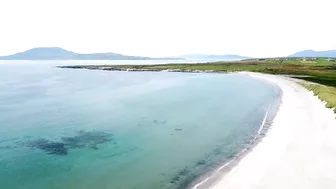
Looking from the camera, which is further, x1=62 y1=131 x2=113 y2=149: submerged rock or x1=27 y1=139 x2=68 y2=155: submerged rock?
x1=62 y1=131 x2=113 y2=149: submerged rock

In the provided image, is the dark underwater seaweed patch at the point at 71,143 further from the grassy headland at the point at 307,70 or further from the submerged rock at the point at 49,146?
the grassy headland at the point at 307,70

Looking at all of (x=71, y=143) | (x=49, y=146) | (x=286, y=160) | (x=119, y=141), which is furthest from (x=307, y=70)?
(x=49, y=146)

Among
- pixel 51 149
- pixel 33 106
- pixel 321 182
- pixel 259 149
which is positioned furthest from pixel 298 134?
pixel 33 106

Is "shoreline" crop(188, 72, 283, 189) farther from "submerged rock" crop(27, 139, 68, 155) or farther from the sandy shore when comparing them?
"submerged rock" crop(27, 139, 68, 155)

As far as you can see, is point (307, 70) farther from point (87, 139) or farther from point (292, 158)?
point (87, 139)

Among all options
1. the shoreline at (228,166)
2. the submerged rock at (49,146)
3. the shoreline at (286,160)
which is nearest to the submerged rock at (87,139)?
the submerged rock at (49,146)

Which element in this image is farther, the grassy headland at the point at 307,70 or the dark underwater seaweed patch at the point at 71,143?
the grassy headland at the point at 307,70

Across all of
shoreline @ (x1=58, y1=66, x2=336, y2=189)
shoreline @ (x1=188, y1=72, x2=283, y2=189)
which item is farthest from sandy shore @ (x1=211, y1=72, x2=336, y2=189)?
shoreline @ (x1=188, y1=72, x2=283, y2=189)

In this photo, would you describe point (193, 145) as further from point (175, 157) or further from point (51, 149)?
point (51, 149)

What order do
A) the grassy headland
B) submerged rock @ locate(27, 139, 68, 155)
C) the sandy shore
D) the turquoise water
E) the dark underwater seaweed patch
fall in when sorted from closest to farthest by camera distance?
the sandy shore
the turquoise water
submerged rock @ locate(27, 139, 68, 155)
the dark underwater seaweed patch
the grassy headland
